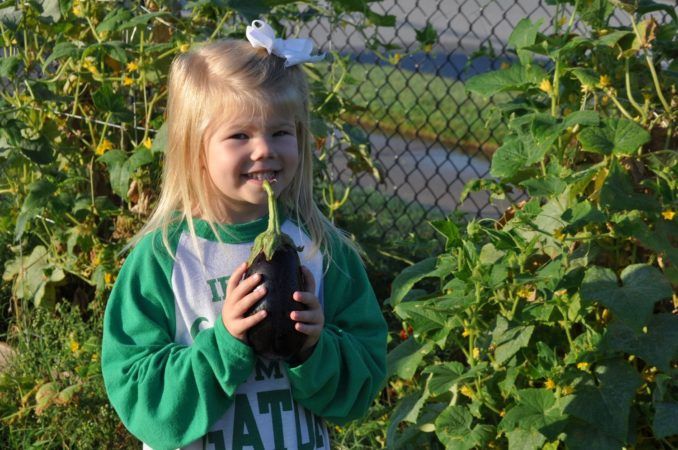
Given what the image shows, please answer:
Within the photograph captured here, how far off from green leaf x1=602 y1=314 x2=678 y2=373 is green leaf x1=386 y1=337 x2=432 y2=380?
511mm

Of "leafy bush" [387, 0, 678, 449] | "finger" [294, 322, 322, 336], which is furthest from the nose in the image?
"leafy bush" [387, 0, 678, 449]

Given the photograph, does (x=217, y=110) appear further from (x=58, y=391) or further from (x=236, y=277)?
(x=58, y=391)

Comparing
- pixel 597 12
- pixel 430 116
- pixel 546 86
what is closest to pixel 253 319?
pixel 546 86

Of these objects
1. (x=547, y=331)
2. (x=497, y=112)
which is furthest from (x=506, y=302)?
(x=497, y=112)

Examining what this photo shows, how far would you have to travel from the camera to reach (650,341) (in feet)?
9.91

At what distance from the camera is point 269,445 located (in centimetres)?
224

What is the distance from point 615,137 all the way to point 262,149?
130cm

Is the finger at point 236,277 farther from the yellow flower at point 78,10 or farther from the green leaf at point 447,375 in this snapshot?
the yellow flower at point 78,10

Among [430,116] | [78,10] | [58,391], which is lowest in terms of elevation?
[430,116]

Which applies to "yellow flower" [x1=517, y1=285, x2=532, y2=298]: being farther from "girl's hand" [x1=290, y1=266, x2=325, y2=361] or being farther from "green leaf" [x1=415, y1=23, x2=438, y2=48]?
"green leaf" [x1=415, y1=23, x2=438, y2=48]

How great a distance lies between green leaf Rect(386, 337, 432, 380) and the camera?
129 inches

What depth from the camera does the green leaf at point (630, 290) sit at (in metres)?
2.91

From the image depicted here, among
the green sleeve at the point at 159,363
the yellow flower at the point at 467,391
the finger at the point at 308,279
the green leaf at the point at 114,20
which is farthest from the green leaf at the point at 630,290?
the green leaf at the point at 114,20

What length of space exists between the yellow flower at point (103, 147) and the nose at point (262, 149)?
1.88 metres
